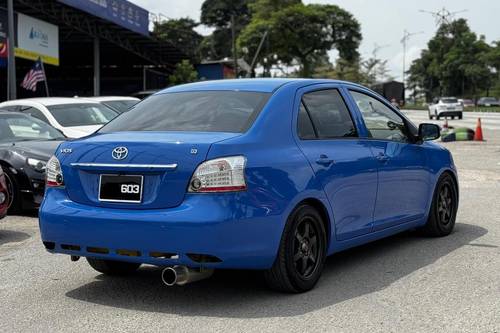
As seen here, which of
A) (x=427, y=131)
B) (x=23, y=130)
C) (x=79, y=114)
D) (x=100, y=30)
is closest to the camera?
(x=427, y=131)

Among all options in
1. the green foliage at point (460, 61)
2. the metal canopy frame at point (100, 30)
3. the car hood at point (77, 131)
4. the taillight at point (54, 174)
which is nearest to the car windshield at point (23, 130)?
the car hood at point (77, 131)

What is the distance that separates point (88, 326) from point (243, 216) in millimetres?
1167

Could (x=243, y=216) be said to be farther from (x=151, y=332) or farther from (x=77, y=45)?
(x=77, y=45)

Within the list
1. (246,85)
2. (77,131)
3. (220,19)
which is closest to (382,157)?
(246,85)

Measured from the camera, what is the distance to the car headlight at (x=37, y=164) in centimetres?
912

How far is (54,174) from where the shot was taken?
206 inches

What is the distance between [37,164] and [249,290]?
4.69 metres

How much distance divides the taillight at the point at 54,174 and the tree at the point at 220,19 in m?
98.6

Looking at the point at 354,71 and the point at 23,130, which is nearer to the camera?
the point at 23,130

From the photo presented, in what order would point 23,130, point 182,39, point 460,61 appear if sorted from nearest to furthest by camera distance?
point 23,130
point 182,39
point 460,61

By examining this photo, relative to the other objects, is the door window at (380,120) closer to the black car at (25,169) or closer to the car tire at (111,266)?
the car tire at (111,266)

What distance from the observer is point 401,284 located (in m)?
5.52

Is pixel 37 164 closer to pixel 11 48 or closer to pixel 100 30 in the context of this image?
pixel 11 48

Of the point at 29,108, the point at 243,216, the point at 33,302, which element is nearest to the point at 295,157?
the point at 243,216
